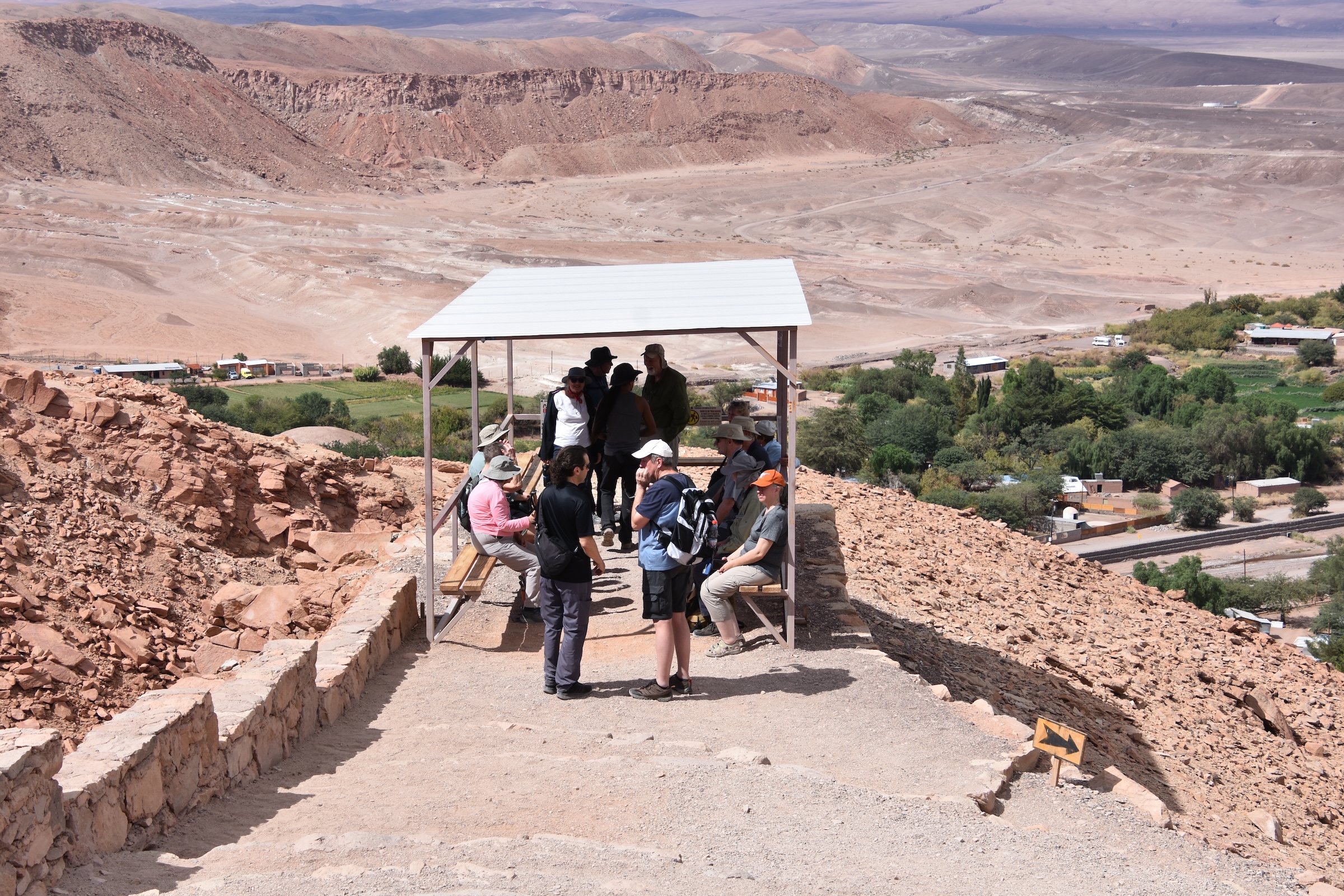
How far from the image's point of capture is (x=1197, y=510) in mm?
41875

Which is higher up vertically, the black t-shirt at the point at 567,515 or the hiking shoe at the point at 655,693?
the black t-shirt at the point at 567,515

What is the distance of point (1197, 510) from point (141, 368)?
120 feet

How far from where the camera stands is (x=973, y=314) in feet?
206

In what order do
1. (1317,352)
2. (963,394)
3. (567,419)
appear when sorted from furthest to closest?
(1317,352) → (963,394) → (567,419)

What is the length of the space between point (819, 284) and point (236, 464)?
175 ft

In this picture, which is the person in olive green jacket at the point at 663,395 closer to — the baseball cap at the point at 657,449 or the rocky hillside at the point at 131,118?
the baseball cap at the point at 657,449

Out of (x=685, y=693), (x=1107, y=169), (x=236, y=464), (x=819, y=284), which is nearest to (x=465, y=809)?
(x=685, y=693)

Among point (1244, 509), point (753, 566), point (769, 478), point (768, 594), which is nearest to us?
point (769, 478)

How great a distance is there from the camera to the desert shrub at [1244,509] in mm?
43406

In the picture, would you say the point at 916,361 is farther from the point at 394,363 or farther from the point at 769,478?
the point at 769,478

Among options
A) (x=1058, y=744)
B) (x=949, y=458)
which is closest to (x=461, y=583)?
(x=1058, y=744)

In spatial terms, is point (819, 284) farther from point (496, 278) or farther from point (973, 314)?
point (496, 278)

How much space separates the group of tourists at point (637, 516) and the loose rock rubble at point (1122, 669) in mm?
1599

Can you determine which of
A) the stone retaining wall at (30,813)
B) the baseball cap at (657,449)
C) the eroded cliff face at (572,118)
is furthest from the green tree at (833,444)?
the eroded cliff face at (572,118)
